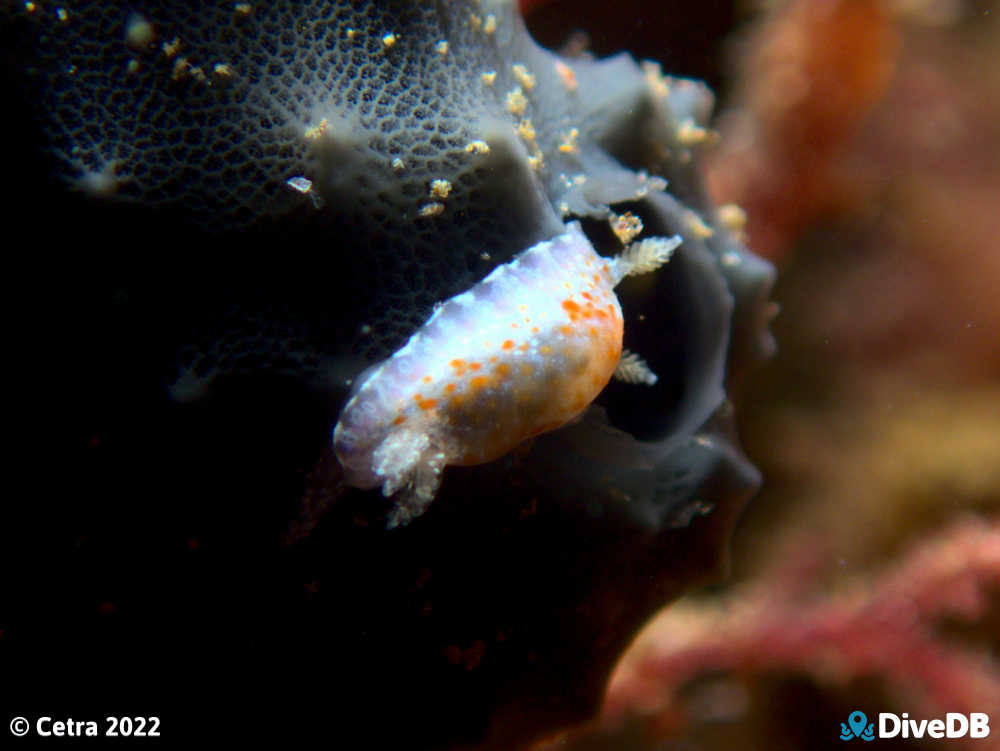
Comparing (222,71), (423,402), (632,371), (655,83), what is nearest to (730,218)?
(655,83)

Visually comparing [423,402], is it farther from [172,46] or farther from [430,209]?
[172,46]

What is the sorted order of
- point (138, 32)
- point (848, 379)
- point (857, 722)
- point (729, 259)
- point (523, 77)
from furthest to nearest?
point (848, 379)
point (857, 722)
point (729, 259)
point (523, 77)
point (138, 32)

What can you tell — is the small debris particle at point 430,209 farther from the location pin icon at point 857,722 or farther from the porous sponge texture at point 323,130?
the location pin icon at point 857,722

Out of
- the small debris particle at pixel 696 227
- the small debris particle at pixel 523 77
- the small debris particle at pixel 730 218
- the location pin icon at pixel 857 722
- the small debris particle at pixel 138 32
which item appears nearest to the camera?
the small debris particle at pixel 138 32

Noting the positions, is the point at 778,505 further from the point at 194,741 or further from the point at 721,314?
the point at 194,741

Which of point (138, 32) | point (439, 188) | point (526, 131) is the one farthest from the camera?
point (526, 131)

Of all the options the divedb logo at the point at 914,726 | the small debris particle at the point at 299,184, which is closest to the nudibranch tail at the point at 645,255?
the small debris particle at the point at 299,184
